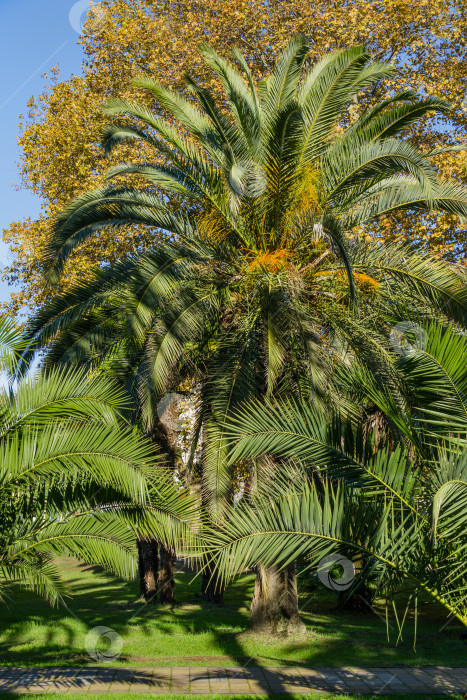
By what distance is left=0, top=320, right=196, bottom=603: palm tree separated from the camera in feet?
18.5

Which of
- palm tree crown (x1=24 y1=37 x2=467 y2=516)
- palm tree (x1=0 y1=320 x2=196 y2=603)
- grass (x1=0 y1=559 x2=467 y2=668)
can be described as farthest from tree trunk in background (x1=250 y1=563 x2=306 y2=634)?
palm tree (x1=0 y1=320 x2=196 y2=603)

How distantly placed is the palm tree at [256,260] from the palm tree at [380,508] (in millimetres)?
2466

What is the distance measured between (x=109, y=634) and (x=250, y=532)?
6.40 metres

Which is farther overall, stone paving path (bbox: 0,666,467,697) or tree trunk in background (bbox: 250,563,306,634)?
tree trunk in background (bbox: 250,563,306,634)

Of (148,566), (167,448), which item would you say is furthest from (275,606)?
(148,566)

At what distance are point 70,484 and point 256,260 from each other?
399 cm

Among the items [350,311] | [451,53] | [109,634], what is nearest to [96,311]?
[350,311]

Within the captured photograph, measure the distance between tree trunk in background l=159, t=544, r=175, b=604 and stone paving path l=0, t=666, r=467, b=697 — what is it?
17.1ft

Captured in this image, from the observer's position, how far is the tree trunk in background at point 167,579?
13422 mm

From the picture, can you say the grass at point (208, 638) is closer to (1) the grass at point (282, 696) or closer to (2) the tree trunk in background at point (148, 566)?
(2) the tree trunk in background at point (148, 566)

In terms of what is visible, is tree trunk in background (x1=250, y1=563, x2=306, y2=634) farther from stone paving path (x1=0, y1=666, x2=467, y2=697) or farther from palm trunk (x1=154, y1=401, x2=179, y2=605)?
palm trunk (x1=154, y1=401, x2=179, y2=605)

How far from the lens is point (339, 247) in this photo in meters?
7.12

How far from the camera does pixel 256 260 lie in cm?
861

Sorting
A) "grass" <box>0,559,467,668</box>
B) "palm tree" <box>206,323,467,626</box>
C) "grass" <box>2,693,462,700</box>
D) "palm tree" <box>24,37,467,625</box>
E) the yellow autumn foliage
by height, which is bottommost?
"grass" <box>2,693,462,700</box>
